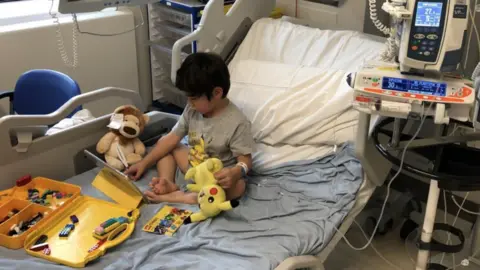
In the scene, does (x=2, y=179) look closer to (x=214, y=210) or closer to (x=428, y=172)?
(x=214, y=210)

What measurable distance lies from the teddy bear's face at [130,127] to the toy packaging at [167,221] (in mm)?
387

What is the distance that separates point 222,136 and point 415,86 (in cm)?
75

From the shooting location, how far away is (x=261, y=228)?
1660mm

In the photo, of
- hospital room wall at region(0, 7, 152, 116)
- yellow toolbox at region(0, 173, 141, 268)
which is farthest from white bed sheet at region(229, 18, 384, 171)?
hospital room wall at region(0, 7, 152, 116)

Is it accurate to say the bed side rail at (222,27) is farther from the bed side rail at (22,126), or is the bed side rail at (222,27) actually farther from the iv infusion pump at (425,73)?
the iv infusion pump at (425,73)

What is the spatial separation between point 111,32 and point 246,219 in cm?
177

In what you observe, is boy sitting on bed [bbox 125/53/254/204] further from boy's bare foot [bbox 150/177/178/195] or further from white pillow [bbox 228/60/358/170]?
white pillow [bbox 228/60/358/170]

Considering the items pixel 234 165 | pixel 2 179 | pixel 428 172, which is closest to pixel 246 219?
pixel 234 165

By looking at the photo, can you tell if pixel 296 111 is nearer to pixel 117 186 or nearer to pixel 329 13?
pixel 117 186

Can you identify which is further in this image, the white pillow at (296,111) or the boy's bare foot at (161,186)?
the white pillow at (296,111)

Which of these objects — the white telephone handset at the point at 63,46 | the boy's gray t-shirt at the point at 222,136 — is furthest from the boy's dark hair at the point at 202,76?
the white telephone handset at the point at 63,46

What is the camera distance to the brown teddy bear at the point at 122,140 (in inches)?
78.7

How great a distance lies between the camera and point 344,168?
1.88m

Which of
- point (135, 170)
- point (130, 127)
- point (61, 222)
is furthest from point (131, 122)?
point (61, 222)
